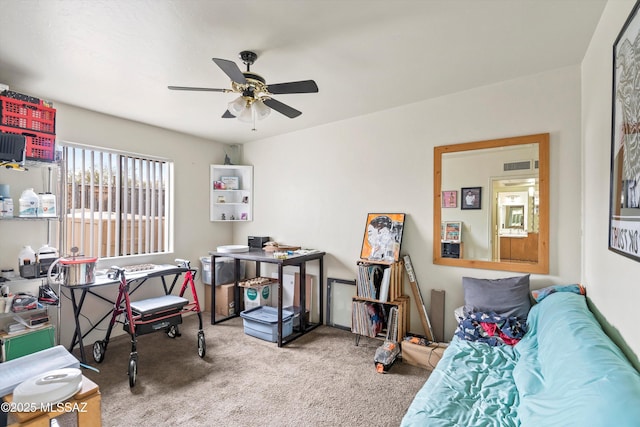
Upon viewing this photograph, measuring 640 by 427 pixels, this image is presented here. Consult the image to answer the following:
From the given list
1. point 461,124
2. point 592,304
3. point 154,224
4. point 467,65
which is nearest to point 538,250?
point 592,304

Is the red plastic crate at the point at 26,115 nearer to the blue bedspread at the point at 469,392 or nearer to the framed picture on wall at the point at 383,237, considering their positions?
the framed picture on wall at the point at 383,237

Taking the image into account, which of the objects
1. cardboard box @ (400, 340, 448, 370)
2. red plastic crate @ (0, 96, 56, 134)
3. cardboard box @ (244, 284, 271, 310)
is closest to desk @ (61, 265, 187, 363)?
cardboard box @ (244, 284, 271, 310)

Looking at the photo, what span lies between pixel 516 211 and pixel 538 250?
35 cm

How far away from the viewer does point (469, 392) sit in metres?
1.66

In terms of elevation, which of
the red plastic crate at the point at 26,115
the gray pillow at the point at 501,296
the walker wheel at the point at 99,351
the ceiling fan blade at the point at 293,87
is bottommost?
the walker wheel at the point at 99,351

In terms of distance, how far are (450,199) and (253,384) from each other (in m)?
2.37

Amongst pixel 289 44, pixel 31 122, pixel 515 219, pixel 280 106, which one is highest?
pixel 289 44

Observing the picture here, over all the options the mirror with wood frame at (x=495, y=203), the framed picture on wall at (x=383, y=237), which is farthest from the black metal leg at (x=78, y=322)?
the mirror with wood frame at (x=495, y=203)

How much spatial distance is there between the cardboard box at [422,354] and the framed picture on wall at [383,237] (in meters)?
0.79

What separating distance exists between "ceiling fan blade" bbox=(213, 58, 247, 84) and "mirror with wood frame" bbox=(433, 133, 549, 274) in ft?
6.55

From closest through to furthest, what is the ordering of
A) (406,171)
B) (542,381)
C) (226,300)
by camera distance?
(542,381) < (406,171) < (226,300)

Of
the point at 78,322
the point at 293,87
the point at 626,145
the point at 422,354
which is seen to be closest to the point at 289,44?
the point at 293,87

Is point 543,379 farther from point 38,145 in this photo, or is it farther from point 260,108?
point 38,145

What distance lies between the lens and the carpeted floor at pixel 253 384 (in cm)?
203
